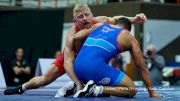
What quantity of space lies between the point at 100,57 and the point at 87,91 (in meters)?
0.43

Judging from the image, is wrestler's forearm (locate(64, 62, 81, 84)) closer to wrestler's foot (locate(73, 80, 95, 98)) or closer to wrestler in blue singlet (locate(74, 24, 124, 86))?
wrestler in blue singlet (locate(74, 24, 124, 86))

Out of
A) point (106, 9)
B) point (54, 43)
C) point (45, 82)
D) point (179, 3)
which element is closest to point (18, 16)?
point (54, 43)

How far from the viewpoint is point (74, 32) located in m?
5.48

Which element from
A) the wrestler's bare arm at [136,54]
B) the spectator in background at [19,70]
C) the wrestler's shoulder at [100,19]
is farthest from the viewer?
the spectator in background at [19,70]

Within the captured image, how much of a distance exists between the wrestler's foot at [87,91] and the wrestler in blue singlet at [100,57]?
18 centimetres

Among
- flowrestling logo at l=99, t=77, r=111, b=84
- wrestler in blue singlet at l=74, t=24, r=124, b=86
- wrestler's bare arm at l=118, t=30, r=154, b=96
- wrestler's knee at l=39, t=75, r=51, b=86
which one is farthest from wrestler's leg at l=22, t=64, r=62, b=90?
wrestler's bare arm at l=118, t=30, r=154, b=96

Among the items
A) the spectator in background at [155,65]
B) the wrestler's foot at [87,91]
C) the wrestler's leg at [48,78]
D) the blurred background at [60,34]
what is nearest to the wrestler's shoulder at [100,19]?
the wrestler's leg at [48,78]

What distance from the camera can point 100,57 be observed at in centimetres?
514

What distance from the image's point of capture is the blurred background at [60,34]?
10.6m

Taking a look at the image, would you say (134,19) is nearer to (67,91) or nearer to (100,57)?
(100,57)

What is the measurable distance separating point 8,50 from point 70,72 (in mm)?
7214

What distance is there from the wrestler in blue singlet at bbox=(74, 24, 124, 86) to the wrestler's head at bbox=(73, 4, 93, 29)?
197 mm

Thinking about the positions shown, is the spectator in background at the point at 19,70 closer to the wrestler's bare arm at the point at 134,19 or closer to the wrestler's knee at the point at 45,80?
the wrestler's knee at the point at 45,80

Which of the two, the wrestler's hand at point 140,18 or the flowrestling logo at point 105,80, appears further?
the wrestler's hand at point 140,18
